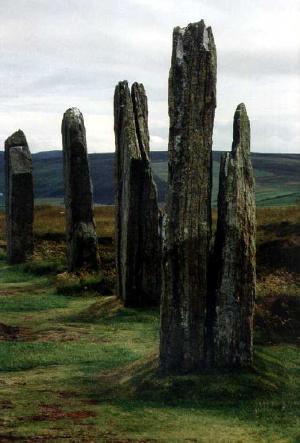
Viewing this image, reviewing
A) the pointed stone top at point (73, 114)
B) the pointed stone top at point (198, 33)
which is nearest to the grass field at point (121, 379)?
the pointed stone top at point (198, 33)

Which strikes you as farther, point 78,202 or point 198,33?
point 78,202

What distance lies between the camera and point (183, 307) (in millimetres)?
14359

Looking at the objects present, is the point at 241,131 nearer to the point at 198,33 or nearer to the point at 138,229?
the point at 198,33

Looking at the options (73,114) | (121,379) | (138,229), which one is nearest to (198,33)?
(121,379)

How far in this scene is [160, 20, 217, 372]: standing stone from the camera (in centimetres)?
1432

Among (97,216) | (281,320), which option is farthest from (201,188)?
(97,216)

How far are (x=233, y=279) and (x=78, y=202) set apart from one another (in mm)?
14448

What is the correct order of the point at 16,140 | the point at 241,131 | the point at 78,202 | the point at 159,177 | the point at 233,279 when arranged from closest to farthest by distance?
the point at 233,279
the point at 241,131
the point at 78,202
the point at 16,140
the point at 159,177

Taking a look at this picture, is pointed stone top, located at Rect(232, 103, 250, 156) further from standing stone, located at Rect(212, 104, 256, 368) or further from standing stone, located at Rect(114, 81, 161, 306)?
standing stone, located at Rect(114, 81, 161, 306)

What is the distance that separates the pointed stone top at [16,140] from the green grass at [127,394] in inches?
614

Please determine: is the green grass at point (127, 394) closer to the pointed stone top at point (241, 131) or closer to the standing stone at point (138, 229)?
the standing stone at point (138, 229)

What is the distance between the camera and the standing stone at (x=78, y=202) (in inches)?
1093

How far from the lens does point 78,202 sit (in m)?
28.2

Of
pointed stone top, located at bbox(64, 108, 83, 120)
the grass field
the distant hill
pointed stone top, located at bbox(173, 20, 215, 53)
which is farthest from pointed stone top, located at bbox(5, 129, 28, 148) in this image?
the distant hill
